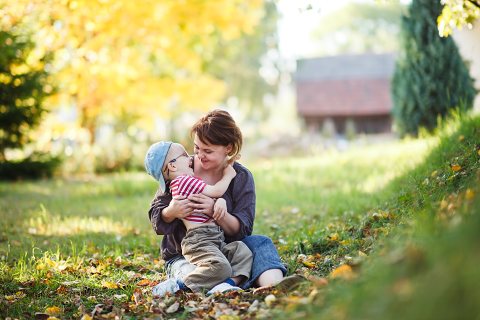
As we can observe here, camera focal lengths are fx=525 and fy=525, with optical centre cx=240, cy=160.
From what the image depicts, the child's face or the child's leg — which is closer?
the child's leg

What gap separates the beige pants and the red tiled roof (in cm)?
2104

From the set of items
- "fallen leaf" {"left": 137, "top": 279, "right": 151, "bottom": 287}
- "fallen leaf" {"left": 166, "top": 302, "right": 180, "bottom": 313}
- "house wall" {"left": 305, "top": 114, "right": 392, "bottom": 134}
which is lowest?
"house wall" {"left": 305, "top": 114, "right": 392, "bottom": 134}

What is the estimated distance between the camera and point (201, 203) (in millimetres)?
3584

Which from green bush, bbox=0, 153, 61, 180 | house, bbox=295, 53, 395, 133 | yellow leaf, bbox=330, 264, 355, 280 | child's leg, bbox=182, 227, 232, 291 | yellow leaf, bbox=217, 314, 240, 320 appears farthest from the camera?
house, bbox=295, 53, 395, 133

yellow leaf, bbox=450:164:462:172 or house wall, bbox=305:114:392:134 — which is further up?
yellow leaf, bbox=450:164:462:172

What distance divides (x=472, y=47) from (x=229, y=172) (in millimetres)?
5931

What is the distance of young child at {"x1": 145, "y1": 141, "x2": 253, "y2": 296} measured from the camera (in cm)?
342

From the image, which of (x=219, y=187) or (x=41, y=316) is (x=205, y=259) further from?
(x=41, y=316)

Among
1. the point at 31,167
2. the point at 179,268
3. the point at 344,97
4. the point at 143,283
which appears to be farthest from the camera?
the point at 344,97

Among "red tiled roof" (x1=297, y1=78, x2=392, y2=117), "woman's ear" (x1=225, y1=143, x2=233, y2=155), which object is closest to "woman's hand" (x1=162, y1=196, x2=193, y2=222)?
"woman's ear" (x1=225, y1=143, x2=233, y2=155)

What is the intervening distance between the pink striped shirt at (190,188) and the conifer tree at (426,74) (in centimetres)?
681

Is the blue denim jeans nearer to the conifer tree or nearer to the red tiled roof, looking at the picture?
the conifer tree

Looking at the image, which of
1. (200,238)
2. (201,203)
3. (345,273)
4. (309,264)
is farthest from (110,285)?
(345,273)

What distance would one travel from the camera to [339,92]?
25.1 meters
